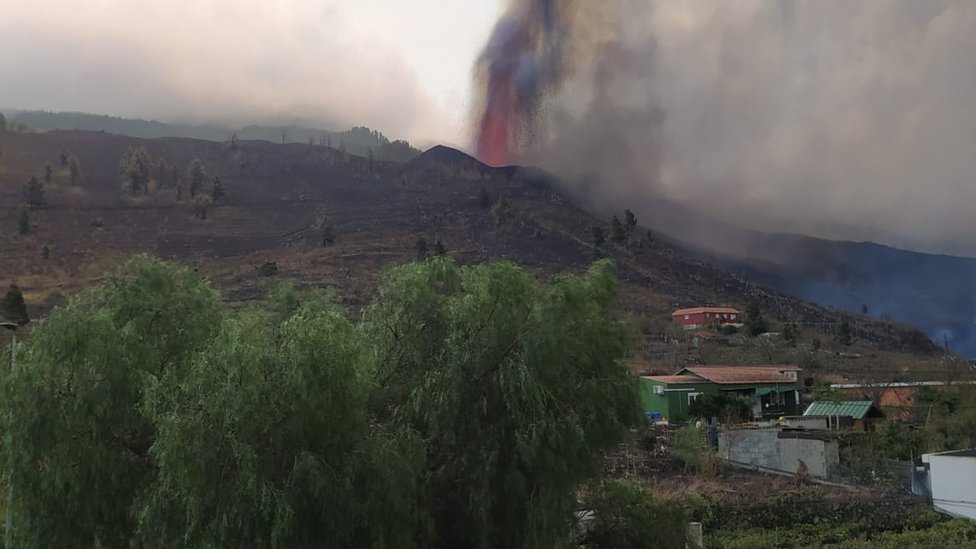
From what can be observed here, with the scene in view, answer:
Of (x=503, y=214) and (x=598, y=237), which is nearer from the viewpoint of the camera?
(x=598, y=237)

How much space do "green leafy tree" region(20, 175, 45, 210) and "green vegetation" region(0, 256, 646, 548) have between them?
11924 centimetres

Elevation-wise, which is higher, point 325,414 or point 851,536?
point 325,414

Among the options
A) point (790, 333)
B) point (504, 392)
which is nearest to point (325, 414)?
point (504, 392)

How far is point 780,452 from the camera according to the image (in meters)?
30.8

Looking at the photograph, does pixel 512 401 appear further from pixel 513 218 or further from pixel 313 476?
pixel 513 218

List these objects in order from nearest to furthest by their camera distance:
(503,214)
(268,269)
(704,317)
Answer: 1. (268,269)
2. (704,317)
3. (503,214)

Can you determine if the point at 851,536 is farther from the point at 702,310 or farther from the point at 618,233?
the point at 618,233

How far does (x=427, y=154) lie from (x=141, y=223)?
77.3 metres

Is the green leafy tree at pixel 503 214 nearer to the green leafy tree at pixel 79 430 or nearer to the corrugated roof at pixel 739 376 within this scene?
the corrugated roof at pixel 739 376

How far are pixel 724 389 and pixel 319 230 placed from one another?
77.1 metres

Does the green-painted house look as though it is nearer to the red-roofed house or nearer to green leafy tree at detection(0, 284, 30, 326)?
the red-roofed house

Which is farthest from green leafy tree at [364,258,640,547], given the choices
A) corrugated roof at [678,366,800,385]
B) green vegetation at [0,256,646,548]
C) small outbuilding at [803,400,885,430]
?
corrugated roof at [678,366,800,385]

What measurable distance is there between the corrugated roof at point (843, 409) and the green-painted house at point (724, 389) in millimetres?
4491

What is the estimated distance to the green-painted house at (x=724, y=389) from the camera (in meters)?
46.0
